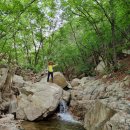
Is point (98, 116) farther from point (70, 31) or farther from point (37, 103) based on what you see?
point (70, 31)

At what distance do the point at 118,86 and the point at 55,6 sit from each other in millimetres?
18002

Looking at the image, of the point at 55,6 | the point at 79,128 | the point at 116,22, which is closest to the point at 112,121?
the point at 79,128

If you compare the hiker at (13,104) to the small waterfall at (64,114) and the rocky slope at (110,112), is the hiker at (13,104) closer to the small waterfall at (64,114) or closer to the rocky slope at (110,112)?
the small waterfall at (64,114)

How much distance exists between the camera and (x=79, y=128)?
37.3 ft

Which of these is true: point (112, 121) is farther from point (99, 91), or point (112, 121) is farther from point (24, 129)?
point (99, 91)

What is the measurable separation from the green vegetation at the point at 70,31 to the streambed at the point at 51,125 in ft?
17.2

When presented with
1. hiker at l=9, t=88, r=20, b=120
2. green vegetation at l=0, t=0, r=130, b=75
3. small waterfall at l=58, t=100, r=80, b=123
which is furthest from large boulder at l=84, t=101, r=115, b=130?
green vegetation at l=0, t=0, r=130, b=75

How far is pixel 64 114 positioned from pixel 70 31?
63.1 ft

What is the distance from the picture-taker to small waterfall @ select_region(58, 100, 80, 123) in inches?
534

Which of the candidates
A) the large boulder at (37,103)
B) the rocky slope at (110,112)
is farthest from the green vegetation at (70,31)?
the rocky slope at (110,112)

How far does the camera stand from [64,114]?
48.6 ft

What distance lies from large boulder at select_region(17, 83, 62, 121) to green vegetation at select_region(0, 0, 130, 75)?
435 cm

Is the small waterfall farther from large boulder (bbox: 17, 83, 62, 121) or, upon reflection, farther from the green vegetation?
the green vegetation

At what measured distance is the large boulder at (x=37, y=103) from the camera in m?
13.0
